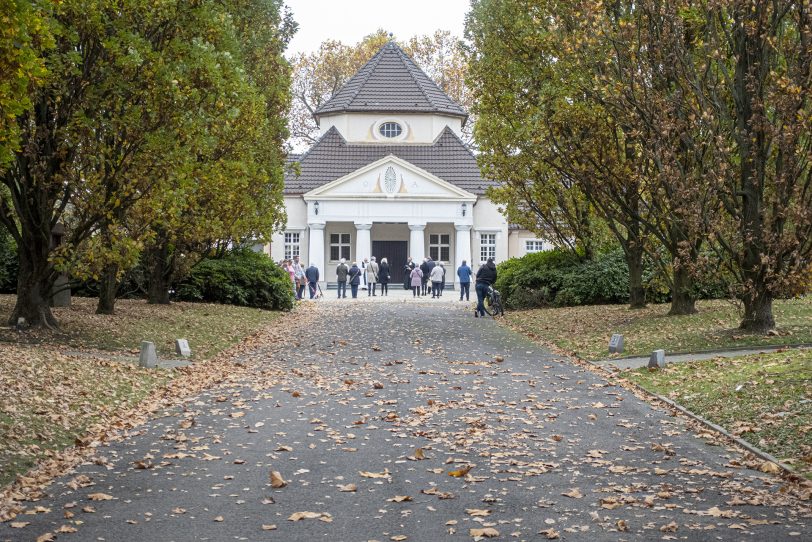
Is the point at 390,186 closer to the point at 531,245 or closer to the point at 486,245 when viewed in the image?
the point at 486,245

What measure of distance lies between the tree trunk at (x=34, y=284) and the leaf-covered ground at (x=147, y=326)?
496 millimetres

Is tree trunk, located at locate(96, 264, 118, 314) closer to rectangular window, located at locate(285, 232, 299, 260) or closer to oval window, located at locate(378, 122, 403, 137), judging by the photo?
rectangular window, located at locate(285, 232, 299, 260)

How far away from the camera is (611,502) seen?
7945 mm

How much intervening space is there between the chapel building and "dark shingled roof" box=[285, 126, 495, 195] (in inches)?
2.3

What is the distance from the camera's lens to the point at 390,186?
191 ft

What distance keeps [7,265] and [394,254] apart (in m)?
33.4

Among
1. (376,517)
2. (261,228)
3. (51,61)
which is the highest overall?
(51,61)

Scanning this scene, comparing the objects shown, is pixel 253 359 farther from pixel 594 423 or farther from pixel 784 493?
pixel 784 493

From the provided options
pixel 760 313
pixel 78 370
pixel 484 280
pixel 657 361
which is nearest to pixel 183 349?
pixel 78 370

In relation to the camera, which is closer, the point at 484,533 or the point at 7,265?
the point at 484,533

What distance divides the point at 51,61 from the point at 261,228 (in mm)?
13266

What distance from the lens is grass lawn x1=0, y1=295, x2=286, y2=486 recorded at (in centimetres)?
1038

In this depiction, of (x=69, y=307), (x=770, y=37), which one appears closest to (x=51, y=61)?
(x=69, y=307)

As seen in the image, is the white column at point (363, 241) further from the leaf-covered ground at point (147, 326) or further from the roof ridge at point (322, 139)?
the leaf-covered ground at point (147, 326)
